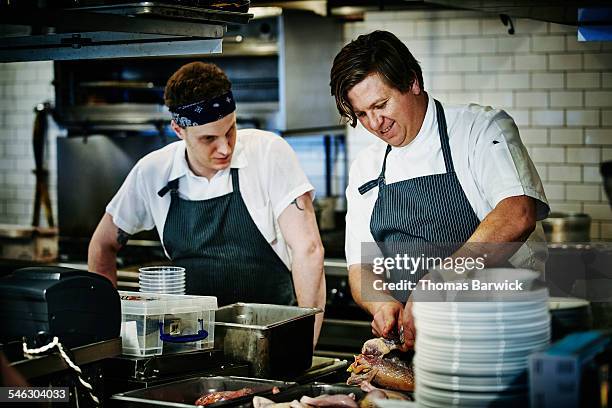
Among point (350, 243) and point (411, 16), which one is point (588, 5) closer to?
point (350, 243)

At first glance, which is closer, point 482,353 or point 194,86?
point 482,353

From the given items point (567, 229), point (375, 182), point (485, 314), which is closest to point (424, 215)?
point (375, 182)

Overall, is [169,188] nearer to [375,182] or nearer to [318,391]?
[375,182]

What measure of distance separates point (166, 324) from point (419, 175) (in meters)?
1.11

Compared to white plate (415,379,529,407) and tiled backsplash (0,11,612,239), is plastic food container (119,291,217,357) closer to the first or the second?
white plate (415,379,529,407)

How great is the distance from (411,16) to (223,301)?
2.54 meters

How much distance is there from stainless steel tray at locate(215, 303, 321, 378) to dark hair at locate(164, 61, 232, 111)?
3.32 ft

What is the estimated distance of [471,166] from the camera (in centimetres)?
332

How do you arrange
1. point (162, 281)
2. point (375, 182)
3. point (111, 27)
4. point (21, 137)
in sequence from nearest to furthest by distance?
point (111, 27)
point (162, 281)
point (375, 182)
point (21, 137)

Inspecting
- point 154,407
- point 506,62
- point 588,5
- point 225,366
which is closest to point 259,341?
point 225,366

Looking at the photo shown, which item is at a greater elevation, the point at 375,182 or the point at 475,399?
the point at 375,182

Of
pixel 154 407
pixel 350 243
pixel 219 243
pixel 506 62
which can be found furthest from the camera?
pixel 506 62

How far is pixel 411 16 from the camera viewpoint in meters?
5.70

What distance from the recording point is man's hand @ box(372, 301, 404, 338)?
3.04 metres
